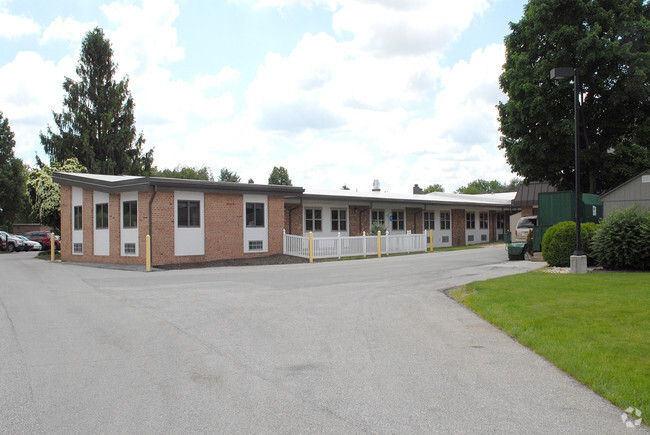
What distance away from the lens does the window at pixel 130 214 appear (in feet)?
76.0

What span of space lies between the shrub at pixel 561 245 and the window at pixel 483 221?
25.8 metres

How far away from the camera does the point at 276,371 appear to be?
241 inches

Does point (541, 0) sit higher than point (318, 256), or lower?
higher

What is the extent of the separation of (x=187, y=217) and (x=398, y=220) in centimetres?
1684

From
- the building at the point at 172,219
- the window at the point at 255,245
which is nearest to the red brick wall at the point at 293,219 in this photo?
the building at the point at 172,219

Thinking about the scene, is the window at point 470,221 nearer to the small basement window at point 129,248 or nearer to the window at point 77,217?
the small basement window at point 129,248

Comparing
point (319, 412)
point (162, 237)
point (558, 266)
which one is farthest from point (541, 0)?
point (319, 412)

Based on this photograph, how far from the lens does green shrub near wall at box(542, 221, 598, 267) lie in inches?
666

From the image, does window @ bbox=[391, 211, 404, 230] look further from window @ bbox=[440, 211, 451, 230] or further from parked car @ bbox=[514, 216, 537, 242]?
parked car @ bbox=[514, 216, 537, 242]

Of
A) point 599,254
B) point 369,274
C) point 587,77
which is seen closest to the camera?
point 599,254

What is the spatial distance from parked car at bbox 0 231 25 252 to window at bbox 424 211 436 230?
108ft

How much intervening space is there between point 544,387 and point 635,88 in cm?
2171

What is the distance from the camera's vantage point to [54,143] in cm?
4919

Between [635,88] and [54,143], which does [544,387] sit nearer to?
[635,88]
